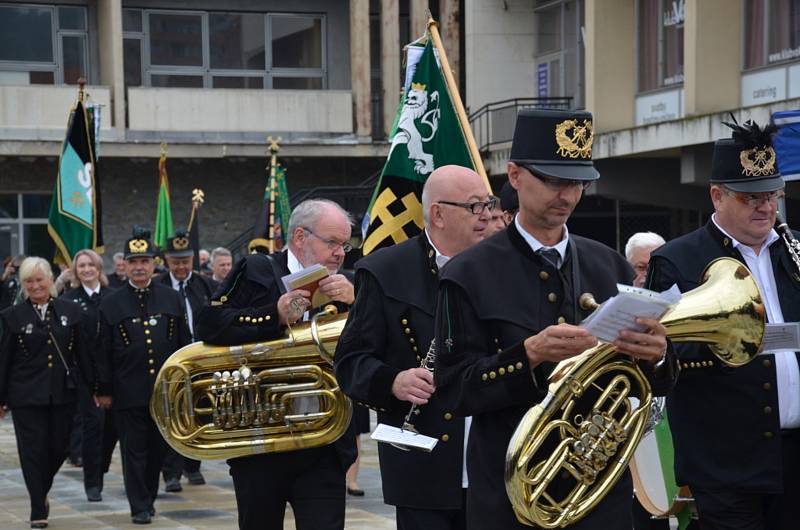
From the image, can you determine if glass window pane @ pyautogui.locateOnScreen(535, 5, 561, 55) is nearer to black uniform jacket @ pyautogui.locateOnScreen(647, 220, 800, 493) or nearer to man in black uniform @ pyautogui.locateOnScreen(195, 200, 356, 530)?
man in black uniform @ pyautogui.locateOnScreen(195, 200, 356, 530)

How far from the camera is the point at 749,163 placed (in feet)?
18.9

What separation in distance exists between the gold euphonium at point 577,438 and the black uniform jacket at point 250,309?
2.54 metres

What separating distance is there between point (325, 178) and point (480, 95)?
14.0 feet

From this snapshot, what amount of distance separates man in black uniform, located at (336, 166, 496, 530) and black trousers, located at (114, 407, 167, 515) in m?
5.48

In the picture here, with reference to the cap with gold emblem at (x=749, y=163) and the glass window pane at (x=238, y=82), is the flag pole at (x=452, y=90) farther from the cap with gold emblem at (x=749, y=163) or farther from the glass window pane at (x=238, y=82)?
the glass window pane at (x=238, y=82)

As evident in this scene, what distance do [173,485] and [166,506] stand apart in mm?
762

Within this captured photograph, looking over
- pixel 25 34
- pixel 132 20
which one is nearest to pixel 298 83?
pixel 132 20

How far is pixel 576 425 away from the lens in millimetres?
4363

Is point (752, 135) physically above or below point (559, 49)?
below

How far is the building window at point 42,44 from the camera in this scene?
31.2 metres

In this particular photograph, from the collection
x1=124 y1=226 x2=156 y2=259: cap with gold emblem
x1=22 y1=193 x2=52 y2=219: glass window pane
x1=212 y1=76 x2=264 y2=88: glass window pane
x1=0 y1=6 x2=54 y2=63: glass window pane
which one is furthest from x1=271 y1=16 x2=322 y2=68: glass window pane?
x1=124 y1=226 x2=156 y2=259: cap with gold emblem

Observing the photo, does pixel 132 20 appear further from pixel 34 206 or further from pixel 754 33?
pixel 754 33

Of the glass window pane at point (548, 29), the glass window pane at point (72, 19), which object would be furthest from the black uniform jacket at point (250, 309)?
the glass window pane at point (72, 19)

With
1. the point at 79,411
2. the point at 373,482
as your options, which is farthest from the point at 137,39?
the point at 373,482
